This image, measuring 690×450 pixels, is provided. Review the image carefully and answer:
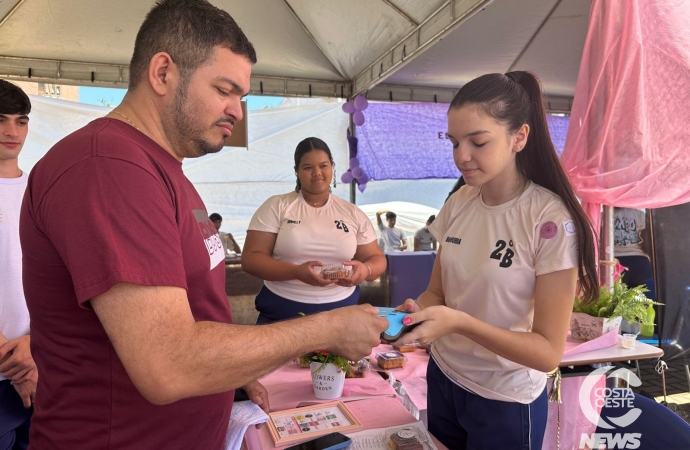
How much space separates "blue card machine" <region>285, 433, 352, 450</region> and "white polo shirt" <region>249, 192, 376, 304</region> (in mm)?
1388

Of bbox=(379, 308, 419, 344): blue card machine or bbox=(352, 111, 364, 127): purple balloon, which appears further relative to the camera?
bbox=(352, 111, 364, 127): purple balloon

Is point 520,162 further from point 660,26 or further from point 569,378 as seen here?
point 660,26

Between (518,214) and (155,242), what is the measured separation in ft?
3.67

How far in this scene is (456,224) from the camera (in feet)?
5.56

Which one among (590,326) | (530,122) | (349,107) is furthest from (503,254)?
(349,107)

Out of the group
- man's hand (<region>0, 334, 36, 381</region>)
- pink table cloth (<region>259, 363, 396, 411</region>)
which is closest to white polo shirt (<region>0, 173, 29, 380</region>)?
man's hand (<region>0, 334, 36, 381</region>)

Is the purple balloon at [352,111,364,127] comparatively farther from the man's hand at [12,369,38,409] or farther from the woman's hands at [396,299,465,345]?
the woman's hands at [396,299,465,345]

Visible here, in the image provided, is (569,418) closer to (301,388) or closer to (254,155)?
(301,388)

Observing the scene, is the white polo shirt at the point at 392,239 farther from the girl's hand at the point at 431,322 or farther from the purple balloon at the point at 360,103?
the girl's hand at the point at 431,322

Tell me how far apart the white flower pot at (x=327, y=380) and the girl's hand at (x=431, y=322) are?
50cm

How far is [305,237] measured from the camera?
282cm

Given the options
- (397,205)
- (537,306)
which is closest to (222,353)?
(537,306)

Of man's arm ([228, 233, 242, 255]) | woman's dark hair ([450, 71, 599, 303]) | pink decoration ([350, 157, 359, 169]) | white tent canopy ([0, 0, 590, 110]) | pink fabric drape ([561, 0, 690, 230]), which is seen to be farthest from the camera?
man's arm ([228, 233, 242, 255])

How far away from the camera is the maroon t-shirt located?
81cm
